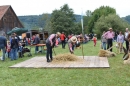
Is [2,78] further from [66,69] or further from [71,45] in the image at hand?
[71,45]

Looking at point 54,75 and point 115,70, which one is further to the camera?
point 115,70

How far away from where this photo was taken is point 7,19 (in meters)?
57.2

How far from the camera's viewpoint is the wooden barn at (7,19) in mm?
55125

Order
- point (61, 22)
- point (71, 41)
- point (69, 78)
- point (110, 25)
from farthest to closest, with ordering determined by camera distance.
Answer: point (110, 25)
point (61, 22)
point (71, 41)
point (69, 78)

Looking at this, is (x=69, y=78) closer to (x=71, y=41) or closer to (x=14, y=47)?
(x=14, y=47)

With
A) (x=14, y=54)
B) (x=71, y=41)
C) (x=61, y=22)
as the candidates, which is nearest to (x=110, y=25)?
(x=61, y=22)

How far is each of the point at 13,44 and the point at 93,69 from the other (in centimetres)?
630

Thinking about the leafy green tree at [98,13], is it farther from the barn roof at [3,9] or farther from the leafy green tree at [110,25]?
the barn roof at [3,9]

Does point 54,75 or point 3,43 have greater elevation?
point 3,43

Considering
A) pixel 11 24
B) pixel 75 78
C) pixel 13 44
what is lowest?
pixel 75 78

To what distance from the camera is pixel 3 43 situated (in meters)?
14.9

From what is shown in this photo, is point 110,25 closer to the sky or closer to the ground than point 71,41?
closer to the sky

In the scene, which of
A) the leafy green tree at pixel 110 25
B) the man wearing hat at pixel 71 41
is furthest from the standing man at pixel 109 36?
the leafy green tree at pixel 110 25

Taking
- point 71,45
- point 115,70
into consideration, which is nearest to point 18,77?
point 115,70
